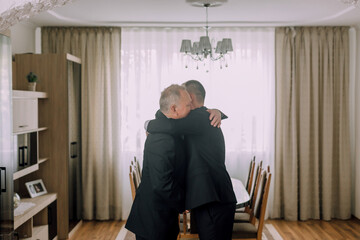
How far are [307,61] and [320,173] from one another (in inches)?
61.1

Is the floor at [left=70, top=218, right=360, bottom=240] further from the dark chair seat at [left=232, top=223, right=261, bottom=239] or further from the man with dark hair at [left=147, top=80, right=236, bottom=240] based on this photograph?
the man with dark hair at [left=147, top=80, right=236, bottom=240]

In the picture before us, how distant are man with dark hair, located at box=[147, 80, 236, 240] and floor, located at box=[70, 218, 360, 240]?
234cm

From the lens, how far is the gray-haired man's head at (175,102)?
8.68 feet

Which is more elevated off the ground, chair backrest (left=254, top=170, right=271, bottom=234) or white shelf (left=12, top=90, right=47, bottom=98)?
white shelf (left=12, top=90, right=47, bottom=98)

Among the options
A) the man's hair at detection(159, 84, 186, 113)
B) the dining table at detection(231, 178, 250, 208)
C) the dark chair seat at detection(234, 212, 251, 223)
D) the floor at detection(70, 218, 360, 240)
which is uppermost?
the man's hair at detection(159, 84, 186, 113)

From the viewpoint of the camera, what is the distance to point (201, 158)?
2.69 m

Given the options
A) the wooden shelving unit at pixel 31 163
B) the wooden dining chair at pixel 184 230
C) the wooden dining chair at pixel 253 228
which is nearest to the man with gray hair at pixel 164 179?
the wooden dining chair at pixel 184 230

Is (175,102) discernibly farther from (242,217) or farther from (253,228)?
(242,217)

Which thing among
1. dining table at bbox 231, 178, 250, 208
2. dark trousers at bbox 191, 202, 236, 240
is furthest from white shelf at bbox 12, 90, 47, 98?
dining table at bbox 231, 178, 250, 208

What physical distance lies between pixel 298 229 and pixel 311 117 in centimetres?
151

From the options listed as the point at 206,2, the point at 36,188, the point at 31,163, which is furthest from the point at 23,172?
the point at 206,2

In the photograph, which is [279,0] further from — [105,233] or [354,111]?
[105,233]

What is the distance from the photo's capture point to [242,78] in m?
5.53

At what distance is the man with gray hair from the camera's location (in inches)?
102
